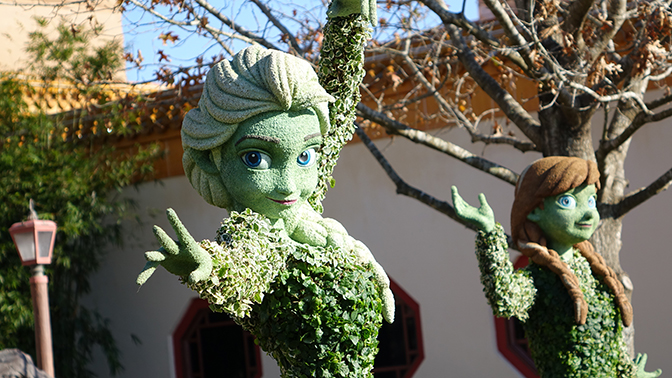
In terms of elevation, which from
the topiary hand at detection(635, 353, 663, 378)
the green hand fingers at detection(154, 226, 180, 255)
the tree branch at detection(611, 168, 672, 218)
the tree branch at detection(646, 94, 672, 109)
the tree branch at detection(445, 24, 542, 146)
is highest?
the tree branch at detection(445, 24, 542, 146)

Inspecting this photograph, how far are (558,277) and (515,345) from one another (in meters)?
3.51

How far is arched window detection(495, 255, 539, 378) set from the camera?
7230 millimetres

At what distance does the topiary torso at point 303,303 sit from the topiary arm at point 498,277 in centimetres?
114

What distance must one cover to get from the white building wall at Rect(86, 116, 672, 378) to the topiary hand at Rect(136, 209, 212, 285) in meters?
4.78

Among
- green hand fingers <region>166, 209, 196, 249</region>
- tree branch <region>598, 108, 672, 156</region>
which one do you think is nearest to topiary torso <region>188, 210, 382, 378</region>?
green hand fingers <region>166, 209, 196, 249</region>

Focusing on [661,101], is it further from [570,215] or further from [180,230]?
[180,230]

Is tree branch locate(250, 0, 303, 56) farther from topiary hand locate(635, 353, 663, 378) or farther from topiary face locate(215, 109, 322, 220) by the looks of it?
topiary hand locate(635, 353, 663, 378)

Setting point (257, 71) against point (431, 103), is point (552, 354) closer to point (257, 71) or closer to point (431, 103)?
point (257, 71)

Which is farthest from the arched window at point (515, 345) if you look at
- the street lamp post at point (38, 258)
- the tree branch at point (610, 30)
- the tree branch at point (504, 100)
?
the street lamp post at point (38, 258)

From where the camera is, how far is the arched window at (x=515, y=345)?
7230 mm

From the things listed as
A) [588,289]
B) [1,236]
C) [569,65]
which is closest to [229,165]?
[588,289]

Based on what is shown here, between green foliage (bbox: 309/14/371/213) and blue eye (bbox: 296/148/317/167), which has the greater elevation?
green foliage (bbox: 309/14/371/213)

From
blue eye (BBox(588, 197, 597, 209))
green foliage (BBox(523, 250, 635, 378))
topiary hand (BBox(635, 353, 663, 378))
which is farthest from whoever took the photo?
topiary hand (BBox(635, 353, 663, 378))

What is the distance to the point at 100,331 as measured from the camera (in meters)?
8.68
